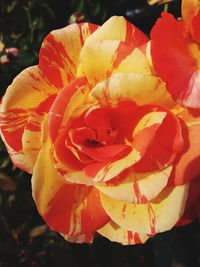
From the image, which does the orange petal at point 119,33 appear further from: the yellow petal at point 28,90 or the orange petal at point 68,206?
the orange petal at point 68,206

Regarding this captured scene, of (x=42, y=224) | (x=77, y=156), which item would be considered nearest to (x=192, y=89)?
(x=77, y=156)

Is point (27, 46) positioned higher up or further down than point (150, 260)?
higher up

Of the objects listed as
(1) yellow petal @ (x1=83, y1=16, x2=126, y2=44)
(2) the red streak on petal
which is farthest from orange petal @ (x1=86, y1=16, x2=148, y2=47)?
(2) the red streak on petal

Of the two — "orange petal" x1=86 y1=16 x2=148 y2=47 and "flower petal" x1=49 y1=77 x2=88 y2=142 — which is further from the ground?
"orange petal" x1=86 y1=16 x2=148 y2=47

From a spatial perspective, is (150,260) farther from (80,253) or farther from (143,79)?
(143,79)

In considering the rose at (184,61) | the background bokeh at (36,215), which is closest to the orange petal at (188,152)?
the rose at (184,61)

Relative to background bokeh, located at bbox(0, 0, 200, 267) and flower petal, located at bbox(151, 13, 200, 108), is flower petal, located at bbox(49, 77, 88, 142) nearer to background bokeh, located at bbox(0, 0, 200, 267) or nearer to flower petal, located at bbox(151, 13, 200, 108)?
flower petal, located at bbox(151, 13, 200, 108)

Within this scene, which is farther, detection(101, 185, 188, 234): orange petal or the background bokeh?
the background bokeh

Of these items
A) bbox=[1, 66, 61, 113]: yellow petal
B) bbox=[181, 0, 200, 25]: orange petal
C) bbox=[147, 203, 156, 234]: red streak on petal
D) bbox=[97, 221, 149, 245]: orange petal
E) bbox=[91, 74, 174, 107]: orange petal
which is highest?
bbox=[181, 0, 200, 25]: orange petal
